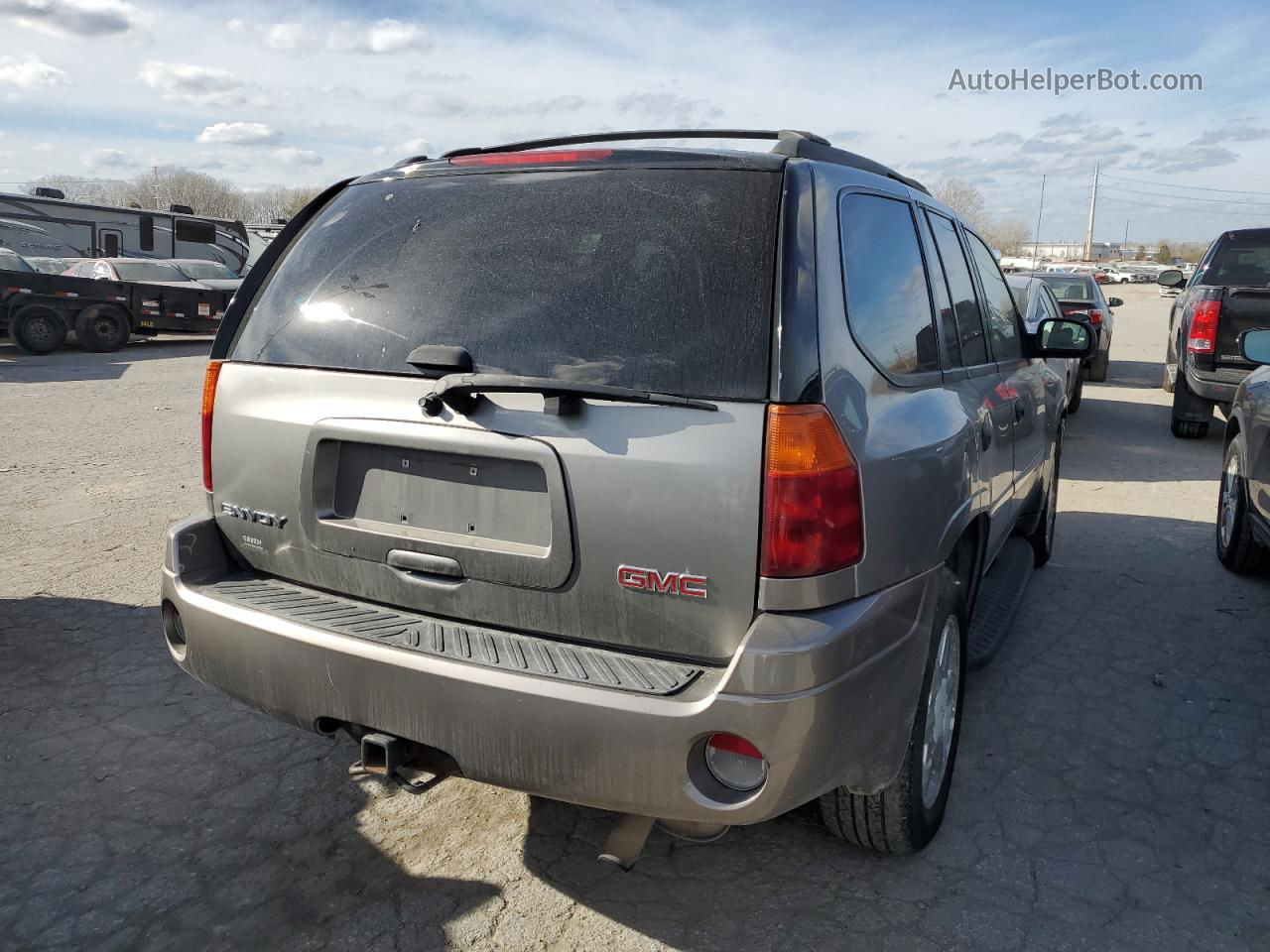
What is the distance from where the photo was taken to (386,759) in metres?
2.43

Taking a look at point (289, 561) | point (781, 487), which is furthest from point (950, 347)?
point (289, 561)

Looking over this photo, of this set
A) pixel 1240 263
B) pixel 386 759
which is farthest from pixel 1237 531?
pixel 1240 263

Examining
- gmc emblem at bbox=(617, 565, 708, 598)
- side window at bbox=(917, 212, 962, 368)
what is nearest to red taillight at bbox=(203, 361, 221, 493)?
gmc emblem at bbox=(617, 565, 708, 598)

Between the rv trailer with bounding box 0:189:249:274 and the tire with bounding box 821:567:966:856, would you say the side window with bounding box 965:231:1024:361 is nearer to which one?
the tire with bounding box 821:567:966:856

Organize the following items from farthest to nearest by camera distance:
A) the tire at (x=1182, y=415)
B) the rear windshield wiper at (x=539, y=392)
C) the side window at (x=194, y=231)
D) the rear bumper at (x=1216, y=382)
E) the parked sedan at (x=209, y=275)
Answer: the side window at (x=194, y=231)
the parked sedan at (x=209, y=275)
the tire at (x=1182, y=415)
the rear bumper at (x=1216, y=382)
the rear windshield wiper at (x=539, y=392)

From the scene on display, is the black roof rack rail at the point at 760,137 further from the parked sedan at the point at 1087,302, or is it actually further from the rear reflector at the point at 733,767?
the parked sedan at the point at 1087,302

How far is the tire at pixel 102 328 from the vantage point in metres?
17.4

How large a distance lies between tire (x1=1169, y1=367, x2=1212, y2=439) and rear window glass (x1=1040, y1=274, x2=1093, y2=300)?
3909 mm

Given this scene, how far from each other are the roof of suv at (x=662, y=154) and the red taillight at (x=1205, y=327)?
6976 millimetres

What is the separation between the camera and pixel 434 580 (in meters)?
2.54

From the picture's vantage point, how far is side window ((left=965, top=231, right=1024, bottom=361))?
4.19 metres

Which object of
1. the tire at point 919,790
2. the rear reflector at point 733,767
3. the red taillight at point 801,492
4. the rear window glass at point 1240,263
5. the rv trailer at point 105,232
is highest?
the rv trailer at point 105,232

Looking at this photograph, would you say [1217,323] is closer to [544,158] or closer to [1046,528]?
[1046,528]

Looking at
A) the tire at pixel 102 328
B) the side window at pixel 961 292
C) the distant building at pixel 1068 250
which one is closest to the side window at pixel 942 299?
the side window at pixel 961 292
